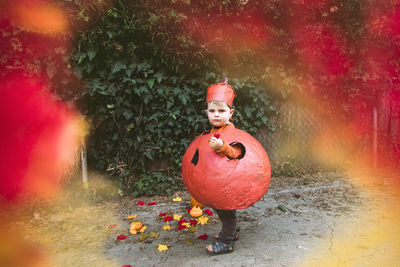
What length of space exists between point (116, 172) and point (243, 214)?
2.22 m

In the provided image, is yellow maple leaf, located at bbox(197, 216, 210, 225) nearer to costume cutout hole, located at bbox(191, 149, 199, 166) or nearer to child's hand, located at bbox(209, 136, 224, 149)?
costume cutout hole, located at bbox(191, 149, 199, 166)

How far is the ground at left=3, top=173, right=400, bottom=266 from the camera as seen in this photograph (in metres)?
2.52

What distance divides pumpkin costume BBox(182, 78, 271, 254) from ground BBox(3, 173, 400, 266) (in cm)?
72

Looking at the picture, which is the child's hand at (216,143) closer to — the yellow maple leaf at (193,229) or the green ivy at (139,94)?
the yellow maple leaf at (193,229)

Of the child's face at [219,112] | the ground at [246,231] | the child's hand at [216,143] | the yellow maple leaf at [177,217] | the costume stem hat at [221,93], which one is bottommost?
the ground at [246,231]

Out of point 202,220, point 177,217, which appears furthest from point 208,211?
point 177,217

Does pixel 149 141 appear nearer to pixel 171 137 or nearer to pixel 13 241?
pixel 171 137

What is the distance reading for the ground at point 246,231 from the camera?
2516mm

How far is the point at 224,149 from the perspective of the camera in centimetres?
211

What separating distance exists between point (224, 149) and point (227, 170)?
7.6 inches

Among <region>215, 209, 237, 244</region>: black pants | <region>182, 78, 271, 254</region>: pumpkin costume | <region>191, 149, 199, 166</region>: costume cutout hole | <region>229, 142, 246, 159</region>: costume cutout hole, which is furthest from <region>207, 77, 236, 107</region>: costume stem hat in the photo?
<region>215, 209, 237, 244</region>: black pants

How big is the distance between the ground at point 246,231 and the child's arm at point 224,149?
1.08 metres

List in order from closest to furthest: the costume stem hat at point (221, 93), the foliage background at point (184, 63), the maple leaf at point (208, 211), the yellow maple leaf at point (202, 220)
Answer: the costume stem hat at point (221, 93)
the yellow maple leaf at point (202, 220)
the maple leaf at point (208, 211)
the foliage background at point (184, 63)

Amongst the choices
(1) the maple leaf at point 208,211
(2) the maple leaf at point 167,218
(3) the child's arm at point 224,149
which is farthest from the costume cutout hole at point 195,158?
(1) the maple leaf at point 208,211
